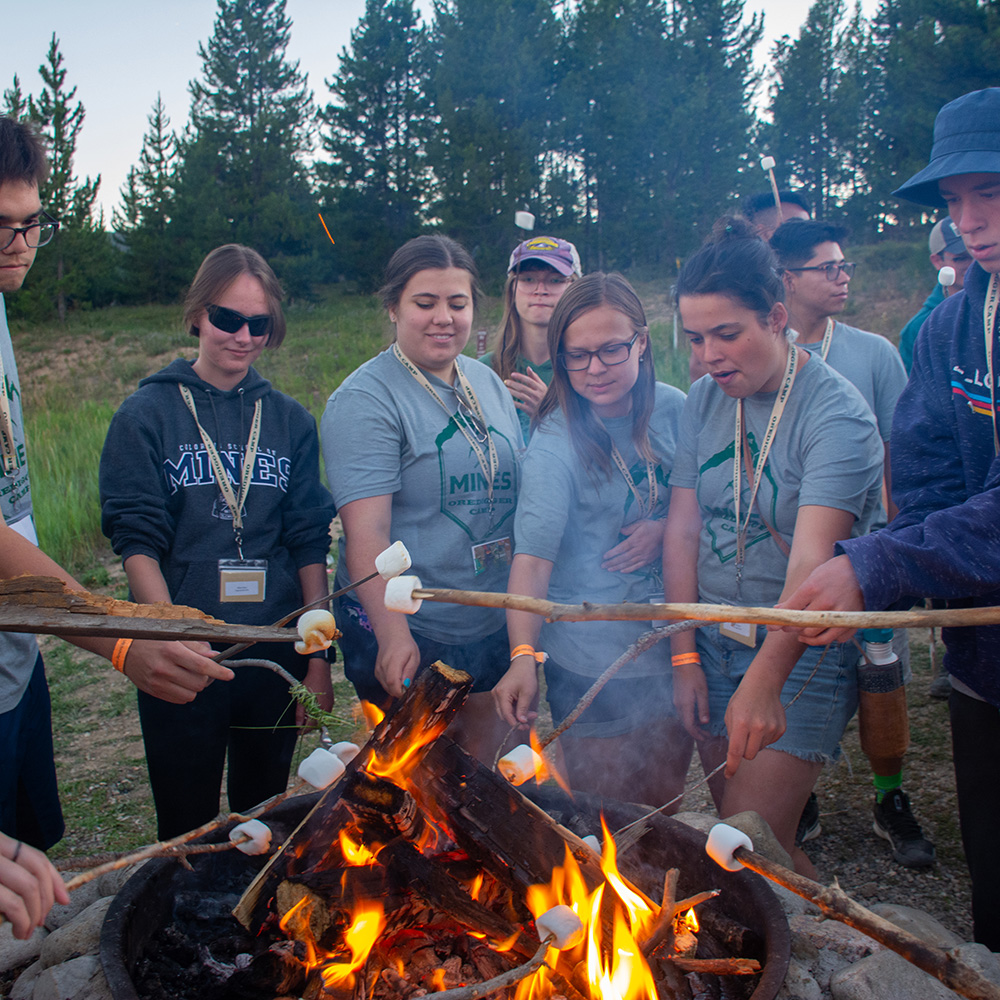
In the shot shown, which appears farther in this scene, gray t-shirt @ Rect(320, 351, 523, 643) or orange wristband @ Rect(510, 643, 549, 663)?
gray t-shirt @ Rect(320, 351, 523, 643)

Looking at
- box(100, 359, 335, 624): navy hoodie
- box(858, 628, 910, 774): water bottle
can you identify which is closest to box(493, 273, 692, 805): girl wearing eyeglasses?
box(858, 628, 910, 774): water bottle

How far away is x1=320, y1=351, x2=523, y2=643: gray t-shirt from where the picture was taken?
2.75 meters

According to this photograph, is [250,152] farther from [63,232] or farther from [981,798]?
[981,798]

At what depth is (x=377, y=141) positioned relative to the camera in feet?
101

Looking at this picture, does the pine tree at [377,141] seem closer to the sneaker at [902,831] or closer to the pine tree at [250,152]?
the pine tree at [250,152]

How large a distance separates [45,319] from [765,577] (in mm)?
31303

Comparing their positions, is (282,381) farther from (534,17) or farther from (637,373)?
(534,17)

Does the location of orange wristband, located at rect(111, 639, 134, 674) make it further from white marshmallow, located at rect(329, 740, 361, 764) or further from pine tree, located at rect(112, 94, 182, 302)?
pine tree, located at rect(112, 94, 182, 302)

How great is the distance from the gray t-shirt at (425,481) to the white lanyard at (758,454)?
0.87 metres

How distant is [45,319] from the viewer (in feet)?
91.4

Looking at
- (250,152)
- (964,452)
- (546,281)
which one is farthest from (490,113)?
(964,452)

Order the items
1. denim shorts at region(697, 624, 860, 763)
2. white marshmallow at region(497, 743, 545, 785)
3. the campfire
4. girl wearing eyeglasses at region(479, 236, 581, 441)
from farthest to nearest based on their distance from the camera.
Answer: girl wearing eyeglasses at region(479, 236, 581, 441) → denim shorts at region(697, 624, 860, 763) → white marshmallow at region(497, 743, 545, 785) → the campfire

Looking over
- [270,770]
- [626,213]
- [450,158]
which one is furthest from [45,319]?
[270,770]

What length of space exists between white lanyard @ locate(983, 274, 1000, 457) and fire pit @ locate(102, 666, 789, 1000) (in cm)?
A: 129
